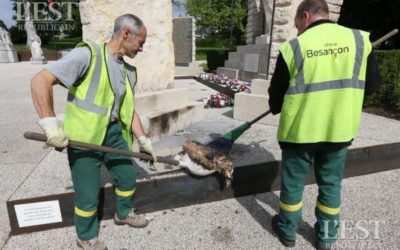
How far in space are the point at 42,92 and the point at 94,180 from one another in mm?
743

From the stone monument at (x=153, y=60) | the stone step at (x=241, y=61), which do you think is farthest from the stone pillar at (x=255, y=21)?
the stone monument at (x=153, y=60)

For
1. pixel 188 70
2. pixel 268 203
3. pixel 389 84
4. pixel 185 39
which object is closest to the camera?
pixel 268 203

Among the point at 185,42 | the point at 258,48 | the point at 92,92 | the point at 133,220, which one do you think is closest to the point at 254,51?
the point at 258,48

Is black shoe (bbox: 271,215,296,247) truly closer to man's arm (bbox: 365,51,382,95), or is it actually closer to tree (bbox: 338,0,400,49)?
man's arm (bbox: 365,51,382,95)

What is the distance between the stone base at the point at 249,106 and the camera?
513 centimetres

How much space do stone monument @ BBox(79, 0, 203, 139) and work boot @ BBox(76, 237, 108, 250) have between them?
1.82 metres

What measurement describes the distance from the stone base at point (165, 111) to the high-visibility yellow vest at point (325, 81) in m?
2.33

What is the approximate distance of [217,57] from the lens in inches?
595

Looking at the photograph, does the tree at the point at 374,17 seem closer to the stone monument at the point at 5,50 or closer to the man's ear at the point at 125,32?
the man's ear at the point at 125,32

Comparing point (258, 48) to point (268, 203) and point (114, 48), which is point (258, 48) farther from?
point (114, 48)

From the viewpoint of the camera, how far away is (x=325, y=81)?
205 cm

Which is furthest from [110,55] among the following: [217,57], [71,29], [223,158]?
[71,29]

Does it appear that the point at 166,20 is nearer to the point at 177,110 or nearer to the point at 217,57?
the point at 177,110

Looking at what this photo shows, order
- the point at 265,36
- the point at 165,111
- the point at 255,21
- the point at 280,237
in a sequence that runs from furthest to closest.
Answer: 1. the point at 255,21
2. the point at 265,36
3. the point at 165,111
4. the point at 280,237
